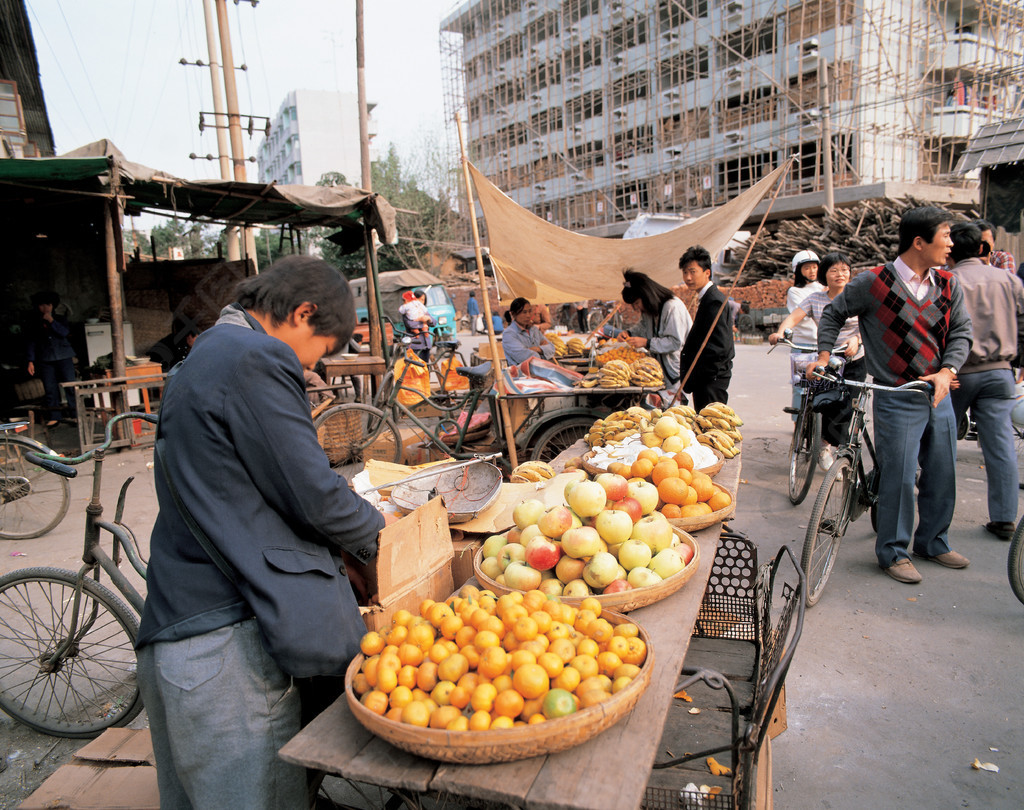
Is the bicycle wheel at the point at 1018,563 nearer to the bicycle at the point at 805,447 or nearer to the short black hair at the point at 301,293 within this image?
the bicycle at the point at 805,447

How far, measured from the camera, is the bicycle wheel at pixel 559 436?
5766 millimetres

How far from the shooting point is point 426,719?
1.37 m

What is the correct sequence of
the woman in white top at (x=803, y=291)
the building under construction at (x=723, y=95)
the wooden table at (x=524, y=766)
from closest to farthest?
the wooden table at (x=524, y=766) → the woman in white top at (x=803, y=291) → the building under construction at (x=723, y=95)

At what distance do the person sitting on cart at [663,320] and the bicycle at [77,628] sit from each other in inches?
183

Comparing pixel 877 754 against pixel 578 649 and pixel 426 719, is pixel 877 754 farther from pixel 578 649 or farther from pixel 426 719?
pixel 426 719

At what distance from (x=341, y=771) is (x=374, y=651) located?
303mm

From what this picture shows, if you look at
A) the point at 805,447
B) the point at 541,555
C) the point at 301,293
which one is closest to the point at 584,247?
the point at 805,447

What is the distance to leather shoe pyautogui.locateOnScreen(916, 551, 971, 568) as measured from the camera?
162 inches

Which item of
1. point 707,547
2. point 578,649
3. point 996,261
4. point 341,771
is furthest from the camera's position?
point 996,261

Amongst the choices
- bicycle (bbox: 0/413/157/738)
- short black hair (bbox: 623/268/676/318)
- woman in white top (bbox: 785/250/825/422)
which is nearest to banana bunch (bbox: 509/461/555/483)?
bicycle (bbox: 0/413/157/738)

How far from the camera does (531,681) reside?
1409 millimetres

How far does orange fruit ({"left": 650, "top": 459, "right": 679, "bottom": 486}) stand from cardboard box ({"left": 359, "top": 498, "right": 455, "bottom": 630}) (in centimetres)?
93

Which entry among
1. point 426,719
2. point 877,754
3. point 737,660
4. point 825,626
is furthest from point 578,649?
point 825,626

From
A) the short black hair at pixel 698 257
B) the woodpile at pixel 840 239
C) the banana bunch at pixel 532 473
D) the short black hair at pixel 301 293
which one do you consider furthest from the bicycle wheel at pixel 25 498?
the woodpile at pixel 840 239
